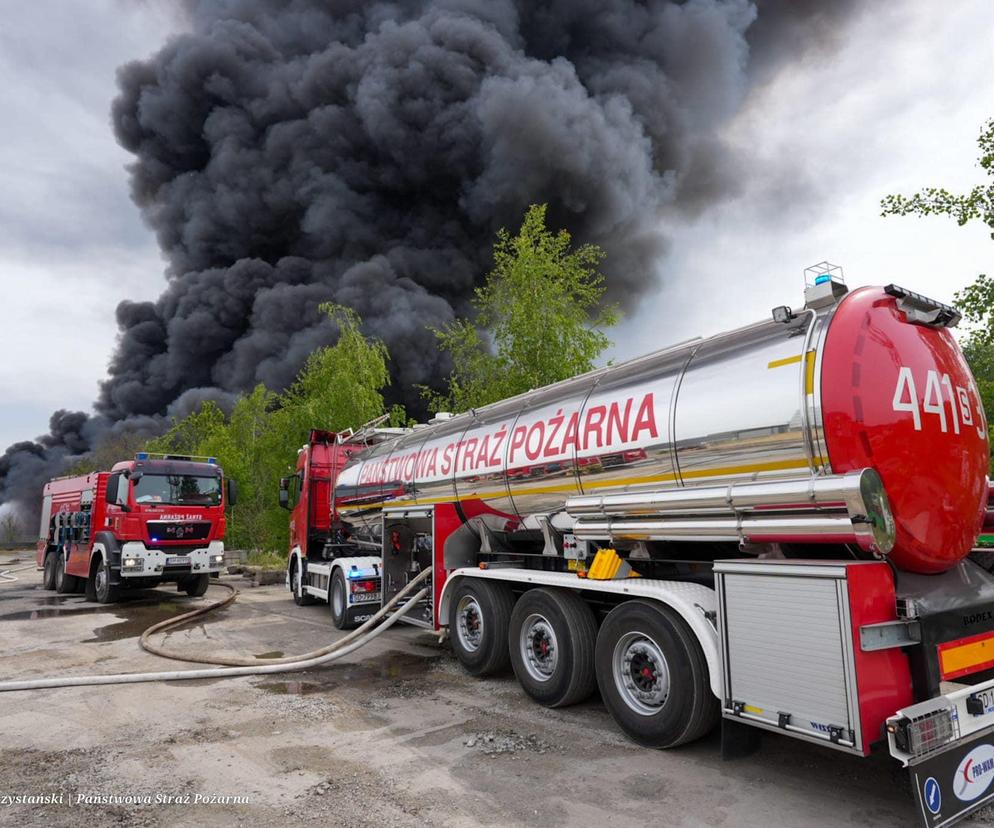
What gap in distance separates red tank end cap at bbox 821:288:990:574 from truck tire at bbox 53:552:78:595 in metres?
17.9

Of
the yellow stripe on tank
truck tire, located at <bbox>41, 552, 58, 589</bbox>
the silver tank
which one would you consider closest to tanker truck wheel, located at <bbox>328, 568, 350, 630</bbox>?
the yellow stripe on tank

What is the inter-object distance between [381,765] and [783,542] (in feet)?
10.3

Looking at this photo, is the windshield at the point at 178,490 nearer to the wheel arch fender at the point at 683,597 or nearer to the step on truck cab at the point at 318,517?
the step on truck cab at the point at 318,517

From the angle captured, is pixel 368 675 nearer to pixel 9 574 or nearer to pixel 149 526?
pixel 149 526

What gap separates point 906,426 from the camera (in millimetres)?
4324

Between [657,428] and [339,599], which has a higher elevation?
[657,428]

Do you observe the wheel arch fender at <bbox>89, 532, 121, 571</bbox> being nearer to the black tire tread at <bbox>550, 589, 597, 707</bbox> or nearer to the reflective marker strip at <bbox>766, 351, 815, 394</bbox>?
the black tire tread at <bbox>550, 589, 597, 707</bbox>

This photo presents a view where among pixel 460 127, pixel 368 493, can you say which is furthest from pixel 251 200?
pixel 368 493

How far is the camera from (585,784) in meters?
4.45

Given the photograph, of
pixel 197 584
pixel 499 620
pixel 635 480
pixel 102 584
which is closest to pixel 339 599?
pixel 499 620

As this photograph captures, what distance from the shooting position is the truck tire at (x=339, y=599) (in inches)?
403

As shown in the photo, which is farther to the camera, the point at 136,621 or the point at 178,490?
the point at 178,490

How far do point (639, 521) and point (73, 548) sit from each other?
1543 centimetres

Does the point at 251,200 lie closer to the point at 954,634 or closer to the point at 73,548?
the point at 73,548
